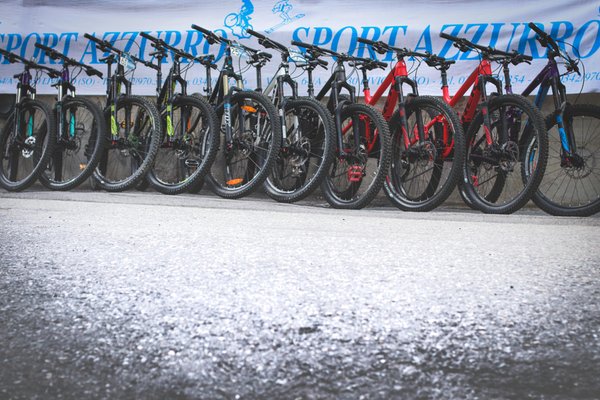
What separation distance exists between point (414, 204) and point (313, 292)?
3283mm

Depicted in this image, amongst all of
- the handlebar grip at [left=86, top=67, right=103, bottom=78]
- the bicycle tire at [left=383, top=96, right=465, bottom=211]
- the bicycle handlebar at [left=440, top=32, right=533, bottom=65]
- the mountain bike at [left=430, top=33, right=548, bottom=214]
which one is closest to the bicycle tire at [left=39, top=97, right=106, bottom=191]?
the handlebar grip at [left=86, top=67, right=103, bottom=78]

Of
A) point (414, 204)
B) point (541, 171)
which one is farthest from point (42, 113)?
point (541, 171)

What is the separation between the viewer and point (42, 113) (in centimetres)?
611

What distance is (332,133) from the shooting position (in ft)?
16.1

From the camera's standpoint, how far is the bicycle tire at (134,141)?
5590 mm

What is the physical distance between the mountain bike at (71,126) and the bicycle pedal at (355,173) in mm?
2182

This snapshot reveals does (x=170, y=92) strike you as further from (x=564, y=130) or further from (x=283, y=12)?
(x=564, y=130)

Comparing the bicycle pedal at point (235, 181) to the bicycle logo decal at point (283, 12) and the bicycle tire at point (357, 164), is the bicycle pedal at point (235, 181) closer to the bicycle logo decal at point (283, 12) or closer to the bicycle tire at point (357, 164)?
the bicycle tire at point (357, 164)

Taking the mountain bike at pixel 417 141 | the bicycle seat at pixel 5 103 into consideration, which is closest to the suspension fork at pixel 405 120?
the mountain bike at pixel 417 141

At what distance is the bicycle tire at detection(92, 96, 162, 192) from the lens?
559 cm

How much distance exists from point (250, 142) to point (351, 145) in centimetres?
85

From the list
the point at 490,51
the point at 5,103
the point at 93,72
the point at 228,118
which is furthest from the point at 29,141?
the point at 490,51

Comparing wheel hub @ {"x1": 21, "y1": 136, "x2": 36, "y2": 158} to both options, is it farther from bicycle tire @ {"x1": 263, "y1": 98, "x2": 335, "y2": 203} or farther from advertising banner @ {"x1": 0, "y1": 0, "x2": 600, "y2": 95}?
bicycle tire @ {"x1": 263, "y1": 98, "x2": 335, "y2": 203}

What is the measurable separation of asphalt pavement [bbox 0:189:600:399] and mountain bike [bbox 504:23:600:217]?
188cm
